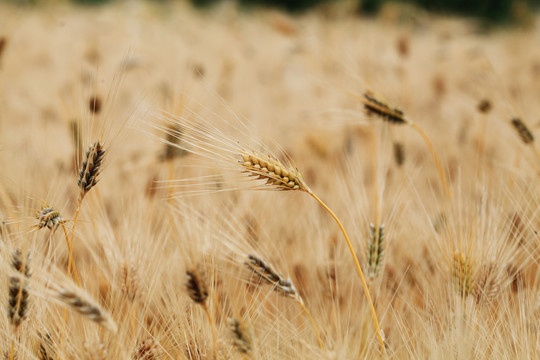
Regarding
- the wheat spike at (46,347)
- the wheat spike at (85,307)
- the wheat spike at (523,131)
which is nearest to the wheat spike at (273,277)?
the wheat spike at (85,307)

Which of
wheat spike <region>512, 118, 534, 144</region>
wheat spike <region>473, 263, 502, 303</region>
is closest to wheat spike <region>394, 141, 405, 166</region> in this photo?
wheat spike <region>512, 118, 534, 144</region>

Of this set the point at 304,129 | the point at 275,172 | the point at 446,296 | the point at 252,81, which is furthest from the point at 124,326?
the point at 252,81

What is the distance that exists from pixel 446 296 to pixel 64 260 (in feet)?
3.05

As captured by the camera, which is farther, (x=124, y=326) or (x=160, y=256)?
(x=160, y=256)

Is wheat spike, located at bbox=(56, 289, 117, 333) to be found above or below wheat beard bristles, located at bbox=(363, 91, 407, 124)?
below

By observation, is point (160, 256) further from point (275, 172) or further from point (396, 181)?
point (396, 181)

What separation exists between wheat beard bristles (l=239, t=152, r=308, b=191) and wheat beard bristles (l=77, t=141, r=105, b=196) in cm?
23

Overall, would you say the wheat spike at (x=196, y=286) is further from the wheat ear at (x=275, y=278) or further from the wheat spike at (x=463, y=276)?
the wheat spike at (x=463, y=276)

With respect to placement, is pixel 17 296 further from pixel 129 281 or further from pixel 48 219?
pixel 129 281

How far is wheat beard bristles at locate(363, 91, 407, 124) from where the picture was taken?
863 millimetres

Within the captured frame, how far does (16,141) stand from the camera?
1737 mm

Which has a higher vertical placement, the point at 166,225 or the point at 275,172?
the point at 275,172

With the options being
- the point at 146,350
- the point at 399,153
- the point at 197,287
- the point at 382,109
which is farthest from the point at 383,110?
the point at 146,350

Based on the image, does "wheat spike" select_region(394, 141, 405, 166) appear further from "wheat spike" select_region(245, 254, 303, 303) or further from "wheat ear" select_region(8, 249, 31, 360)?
"wheat ear" select_region(8, 249, 31, 360)
